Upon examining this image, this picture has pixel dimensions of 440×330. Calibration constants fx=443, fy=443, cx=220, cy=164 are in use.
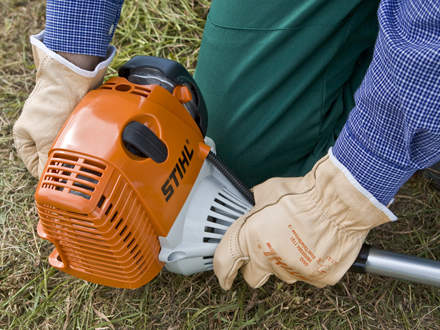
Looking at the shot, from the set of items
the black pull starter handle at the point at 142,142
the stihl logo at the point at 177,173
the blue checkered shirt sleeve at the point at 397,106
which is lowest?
the stihl logo at the point at 177,173

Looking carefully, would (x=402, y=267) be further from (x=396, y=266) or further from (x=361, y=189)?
(x=361, y=189)

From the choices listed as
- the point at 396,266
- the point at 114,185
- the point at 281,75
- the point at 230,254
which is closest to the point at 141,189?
the point at 114,185

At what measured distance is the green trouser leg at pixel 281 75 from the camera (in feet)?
3.87

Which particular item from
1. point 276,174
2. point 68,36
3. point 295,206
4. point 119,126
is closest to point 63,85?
point 68,36

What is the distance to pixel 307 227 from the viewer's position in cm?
101

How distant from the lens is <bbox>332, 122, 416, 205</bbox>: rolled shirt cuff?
86 cm

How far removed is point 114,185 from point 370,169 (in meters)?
0.51

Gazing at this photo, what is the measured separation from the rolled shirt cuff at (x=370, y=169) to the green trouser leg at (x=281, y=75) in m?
0.38

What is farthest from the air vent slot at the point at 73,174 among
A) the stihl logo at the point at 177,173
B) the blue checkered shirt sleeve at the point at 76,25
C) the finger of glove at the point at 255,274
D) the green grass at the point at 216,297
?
the green grass at the point at 216,297

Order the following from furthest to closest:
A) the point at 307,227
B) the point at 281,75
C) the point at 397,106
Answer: the point at 281,75 < the point at 307,227 < the point at 397,106

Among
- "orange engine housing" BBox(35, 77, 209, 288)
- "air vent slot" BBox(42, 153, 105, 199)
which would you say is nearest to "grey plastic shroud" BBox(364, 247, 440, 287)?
"orange engine housing" BBox(35, 77, 209, 288)

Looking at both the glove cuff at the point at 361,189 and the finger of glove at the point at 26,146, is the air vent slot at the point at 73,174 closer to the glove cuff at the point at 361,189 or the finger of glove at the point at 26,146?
the finger of glove at the point at 26,146

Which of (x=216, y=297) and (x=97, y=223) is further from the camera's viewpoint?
(x=216, y=297)

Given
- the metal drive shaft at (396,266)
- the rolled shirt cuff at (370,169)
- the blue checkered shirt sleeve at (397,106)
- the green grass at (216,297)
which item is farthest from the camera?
the green grass at (216,297)
